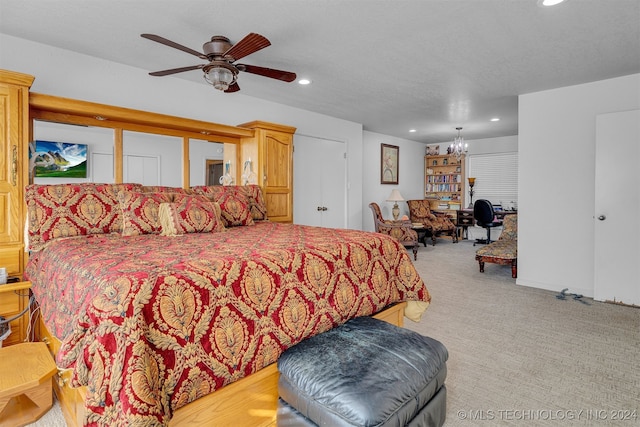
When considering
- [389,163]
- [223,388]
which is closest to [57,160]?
[223,388]

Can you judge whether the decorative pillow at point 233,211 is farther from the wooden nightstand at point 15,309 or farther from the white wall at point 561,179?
the white wall at point 561,179

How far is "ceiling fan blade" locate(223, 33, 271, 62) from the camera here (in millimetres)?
2131

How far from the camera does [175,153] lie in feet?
12.1

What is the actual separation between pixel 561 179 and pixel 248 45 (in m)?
3.89

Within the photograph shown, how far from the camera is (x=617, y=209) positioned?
362 centimetres

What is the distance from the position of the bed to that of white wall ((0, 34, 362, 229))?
1.11 m

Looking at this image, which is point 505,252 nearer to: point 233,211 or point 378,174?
point 378,174

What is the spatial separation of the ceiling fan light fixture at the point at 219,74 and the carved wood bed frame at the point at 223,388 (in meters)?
1.13

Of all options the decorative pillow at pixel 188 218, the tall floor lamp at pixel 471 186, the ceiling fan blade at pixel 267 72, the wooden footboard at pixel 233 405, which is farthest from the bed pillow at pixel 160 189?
the tall floor lamp at pixel 471 186

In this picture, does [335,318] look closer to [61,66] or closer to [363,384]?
[363,384]

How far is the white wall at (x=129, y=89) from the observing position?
9.32 ft

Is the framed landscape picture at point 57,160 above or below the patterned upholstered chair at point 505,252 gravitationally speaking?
above

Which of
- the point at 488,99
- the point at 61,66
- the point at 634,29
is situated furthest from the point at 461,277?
the point at 61,66

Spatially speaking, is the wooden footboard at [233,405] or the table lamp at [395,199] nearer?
the wooden footboard at [233,405]
